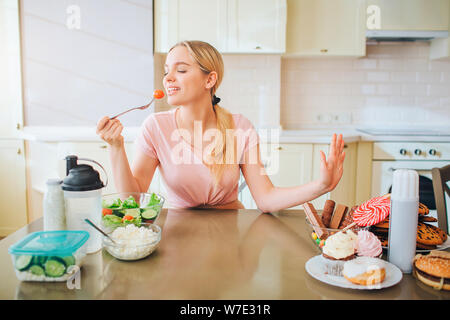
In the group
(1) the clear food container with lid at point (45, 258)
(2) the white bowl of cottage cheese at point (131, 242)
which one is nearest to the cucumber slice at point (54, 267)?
(1) the clear food container with lid at point (45, 258)

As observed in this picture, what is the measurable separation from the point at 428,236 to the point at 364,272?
0.29 meters

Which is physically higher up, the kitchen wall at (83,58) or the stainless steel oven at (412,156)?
the kitchen wall at (83,58)

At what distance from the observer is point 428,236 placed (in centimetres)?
102

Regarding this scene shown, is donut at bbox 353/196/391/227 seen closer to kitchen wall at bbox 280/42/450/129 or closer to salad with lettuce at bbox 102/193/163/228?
salad with lettuce at bbox 102/193/163/228

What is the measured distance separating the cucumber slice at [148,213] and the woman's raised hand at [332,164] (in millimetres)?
500

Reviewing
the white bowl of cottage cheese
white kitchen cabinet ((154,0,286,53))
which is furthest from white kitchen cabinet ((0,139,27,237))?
the white bowl of cottage cheese

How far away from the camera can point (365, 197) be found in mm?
3121

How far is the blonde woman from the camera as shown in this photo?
5.09 feet

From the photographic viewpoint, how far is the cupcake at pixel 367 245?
0.93 meters

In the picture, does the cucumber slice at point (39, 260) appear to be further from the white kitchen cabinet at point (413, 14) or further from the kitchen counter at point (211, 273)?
the white kitchen cabinet at point (413, 14)

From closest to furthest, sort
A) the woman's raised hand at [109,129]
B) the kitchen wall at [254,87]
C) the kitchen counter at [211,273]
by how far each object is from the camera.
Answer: the kitchen counter at [211,273]
the woman's raised hand at [109,129]
the kitchen wall at [254,87]
